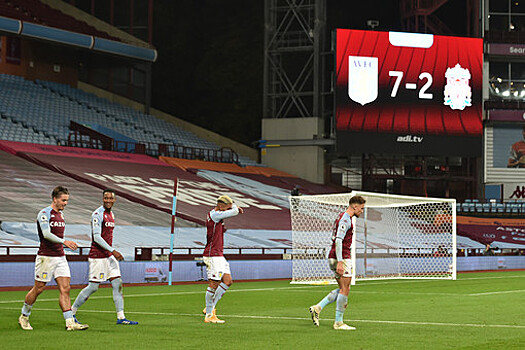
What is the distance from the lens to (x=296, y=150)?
52125 millimetres

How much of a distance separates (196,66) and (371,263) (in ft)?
110

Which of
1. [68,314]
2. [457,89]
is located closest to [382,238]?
[457,89]

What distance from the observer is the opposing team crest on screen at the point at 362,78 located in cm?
4497

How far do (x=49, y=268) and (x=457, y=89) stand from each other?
38204mm

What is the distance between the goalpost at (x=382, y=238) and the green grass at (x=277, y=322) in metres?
6.50

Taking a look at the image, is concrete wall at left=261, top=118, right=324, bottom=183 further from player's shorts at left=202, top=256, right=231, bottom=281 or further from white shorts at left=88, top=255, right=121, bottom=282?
white shorts at left=88, top=255, right=121, bottom=282

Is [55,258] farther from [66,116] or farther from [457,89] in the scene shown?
[457,89]

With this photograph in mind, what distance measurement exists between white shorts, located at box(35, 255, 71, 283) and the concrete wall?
39960mm

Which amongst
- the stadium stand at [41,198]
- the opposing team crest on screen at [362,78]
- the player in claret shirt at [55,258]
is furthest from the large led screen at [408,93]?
the player in claret shirt at [55,258]

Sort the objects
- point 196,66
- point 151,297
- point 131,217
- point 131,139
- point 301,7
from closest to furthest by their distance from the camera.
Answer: point 151,297 < point 131,217 < point 131,139 < point 301,7 < point 196,66

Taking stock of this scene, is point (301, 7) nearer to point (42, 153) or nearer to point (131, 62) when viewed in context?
point (131, 62)

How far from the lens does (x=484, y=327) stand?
12.0 meters

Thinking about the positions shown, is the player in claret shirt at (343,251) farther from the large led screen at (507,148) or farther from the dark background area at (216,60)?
the dark background area at (216,60)

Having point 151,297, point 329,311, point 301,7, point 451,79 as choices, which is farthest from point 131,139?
point 329,311
